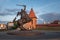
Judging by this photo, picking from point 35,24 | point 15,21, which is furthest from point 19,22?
point 35,24

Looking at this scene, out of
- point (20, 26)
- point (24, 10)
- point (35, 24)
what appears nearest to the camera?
point (24, 10)

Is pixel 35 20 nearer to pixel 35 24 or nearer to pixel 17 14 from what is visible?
pixel 35 24

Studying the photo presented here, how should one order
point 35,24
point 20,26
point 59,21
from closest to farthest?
point 20,26 < point 35,24 < point 59,21

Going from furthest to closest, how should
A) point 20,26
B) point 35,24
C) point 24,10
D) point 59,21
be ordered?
point 59,21 → point 35,24 → point 20,26 → point 24,10

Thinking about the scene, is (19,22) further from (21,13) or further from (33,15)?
(33,15)

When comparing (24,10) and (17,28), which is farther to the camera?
(17,28)

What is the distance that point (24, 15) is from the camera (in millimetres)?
25906

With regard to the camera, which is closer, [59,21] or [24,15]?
[24,15]

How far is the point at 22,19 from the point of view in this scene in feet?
86.1

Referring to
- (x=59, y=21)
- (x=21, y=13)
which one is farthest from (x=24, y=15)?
(x=59, y=21)

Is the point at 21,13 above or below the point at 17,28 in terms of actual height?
above

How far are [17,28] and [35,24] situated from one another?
2190 inches

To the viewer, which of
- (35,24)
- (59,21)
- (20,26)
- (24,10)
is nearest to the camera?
(24,10)

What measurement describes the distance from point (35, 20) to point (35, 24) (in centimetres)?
401
